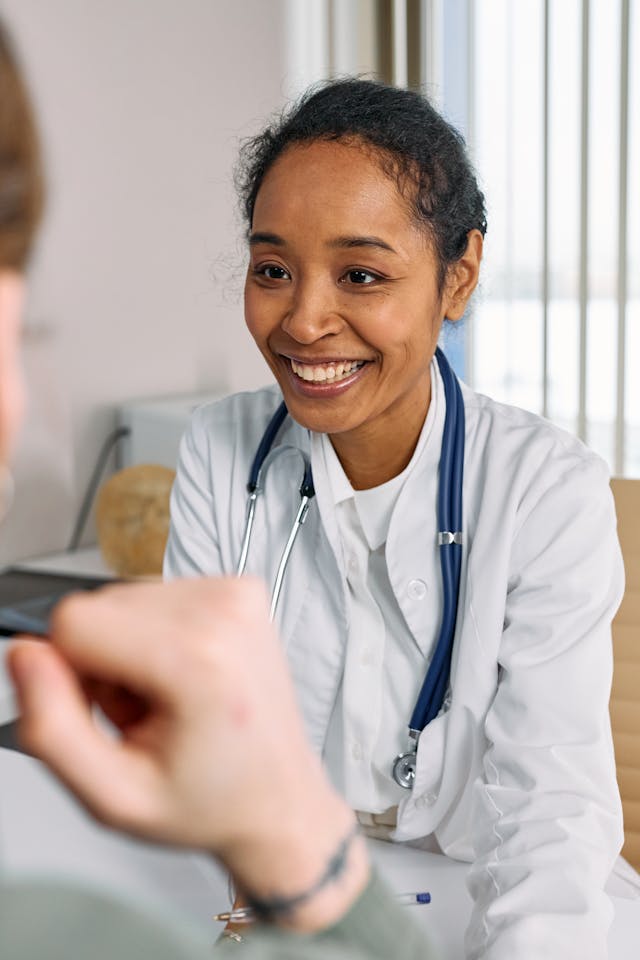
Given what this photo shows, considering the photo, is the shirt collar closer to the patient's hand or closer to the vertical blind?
the patient's hand

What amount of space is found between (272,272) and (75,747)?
0.94 meters

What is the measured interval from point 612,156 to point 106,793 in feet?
8.63

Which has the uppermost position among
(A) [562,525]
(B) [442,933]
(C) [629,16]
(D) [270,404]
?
(C) [629,16]

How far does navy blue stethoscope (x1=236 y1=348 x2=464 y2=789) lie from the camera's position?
3.83ft

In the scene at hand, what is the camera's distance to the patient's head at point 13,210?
35 centimetres

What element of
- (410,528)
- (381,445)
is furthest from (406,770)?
(381,445)

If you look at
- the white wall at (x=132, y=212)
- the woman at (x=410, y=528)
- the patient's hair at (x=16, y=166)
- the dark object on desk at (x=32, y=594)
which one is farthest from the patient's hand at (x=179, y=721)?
the white wall at (x=132, y=212)

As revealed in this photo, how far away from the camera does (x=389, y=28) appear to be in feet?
9.92

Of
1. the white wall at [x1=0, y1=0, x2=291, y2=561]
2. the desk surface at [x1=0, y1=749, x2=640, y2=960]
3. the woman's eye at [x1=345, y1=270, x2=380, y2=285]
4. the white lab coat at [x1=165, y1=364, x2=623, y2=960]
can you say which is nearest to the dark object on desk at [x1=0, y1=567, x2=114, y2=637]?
the white wall at [x1=0, y1=0, x2=291, y2=561]

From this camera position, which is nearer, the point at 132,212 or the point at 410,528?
the point at 410,528

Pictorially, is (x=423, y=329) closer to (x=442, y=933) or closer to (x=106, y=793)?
(x=442, y=933)

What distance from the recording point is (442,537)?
1191mm

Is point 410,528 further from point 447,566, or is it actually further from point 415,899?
point 415,899

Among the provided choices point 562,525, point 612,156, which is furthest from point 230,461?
point 612,156
